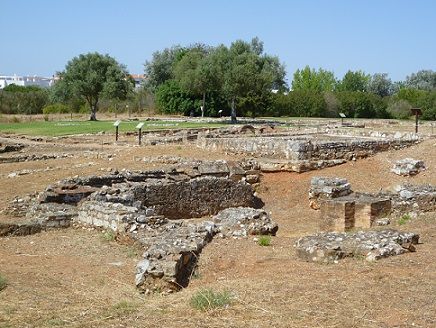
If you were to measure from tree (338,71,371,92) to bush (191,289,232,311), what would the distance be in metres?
95.9

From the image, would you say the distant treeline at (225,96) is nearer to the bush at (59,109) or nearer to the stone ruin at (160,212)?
the bush at (59,109)

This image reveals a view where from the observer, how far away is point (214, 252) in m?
9.50

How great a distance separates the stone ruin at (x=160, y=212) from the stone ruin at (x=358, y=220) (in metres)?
1.74

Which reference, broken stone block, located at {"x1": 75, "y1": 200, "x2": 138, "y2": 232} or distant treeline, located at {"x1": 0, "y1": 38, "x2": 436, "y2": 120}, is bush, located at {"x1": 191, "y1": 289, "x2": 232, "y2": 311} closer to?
broken stone block, located at {"x1": 75, "y1": 200, "x2": 138, "y2": 232}

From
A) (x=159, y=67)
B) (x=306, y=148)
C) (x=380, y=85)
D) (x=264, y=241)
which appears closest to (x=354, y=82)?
(x=380, y=85)

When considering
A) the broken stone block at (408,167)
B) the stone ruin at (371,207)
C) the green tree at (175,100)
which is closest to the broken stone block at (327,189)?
the stone ruin at (371,207)

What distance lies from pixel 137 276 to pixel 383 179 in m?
13.2

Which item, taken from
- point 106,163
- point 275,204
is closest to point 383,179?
point 275,204

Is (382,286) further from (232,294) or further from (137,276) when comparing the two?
(137,276)

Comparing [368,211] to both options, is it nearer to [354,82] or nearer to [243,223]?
[243,223]

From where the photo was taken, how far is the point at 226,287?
723 cm

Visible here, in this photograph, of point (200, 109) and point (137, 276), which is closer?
point (137, 276)

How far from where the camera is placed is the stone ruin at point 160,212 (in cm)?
818

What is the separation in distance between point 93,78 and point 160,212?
37689 mm
